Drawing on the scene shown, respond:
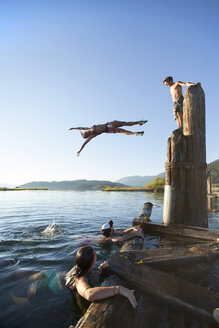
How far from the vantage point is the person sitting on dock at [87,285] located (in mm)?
2400

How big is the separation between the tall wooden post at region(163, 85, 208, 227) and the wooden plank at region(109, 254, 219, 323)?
11.4ft

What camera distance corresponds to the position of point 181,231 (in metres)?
5.39

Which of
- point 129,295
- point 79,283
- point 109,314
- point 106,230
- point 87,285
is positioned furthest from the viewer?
point 106,230

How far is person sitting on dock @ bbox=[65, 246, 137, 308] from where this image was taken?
7.88ft

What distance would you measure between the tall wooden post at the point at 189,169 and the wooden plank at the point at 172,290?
3.47m

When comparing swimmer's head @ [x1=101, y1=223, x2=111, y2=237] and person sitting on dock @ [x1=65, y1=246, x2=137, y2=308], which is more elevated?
person sitting on dock @ [x1=65, y1=246, x2=137, y2=308]

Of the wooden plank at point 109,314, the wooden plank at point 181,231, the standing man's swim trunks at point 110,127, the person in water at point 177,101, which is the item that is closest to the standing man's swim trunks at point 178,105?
the person in water at point 177,101

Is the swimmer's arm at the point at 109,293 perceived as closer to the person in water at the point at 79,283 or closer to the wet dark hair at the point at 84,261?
the person in water at the point at 79,283

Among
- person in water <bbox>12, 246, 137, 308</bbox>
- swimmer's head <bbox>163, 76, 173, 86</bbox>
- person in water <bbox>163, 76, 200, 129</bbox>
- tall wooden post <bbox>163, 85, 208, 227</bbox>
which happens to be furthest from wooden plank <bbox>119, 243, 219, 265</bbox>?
swimmer's head <bbox>163, 76, 173, 86</bbox>

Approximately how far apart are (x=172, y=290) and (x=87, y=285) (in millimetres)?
1367

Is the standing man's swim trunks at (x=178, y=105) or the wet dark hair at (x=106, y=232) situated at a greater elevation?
the standing man's swim trunks at (x=178, y=105)

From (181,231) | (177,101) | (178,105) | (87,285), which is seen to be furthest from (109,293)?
(177,101)

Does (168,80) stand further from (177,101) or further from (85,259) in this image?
(85,259)

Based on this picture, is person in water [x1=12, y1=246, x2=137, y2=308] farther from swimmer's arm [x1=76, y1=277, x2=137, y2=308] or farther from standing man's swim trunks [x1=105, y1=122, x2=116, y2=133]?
standing man's swim trunks [x1=105, y1=122, x2=116, y2=133]
